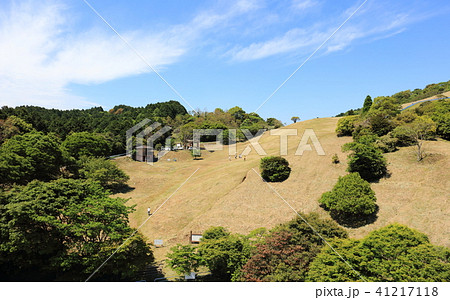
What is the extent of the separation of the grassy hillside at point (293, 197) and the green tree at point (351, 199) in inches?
45.0

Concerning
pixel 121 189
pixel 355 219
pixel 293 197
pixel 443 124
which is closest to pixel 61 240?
pixel 293 197

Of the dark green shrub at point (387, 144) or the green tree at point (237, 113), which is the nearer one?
the dark green shrub at point (387, 144)

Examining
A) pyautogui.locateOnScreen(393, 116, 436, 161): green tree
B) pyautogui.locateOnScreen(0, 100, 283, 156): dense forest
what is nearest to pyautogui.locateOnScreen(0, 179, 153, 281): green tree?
pyautogui.locateOnScreen(393, 116, 436, 161): green tree

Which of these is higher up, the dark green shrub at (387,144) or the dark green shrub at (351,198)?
the dark green shrub at (387,144)

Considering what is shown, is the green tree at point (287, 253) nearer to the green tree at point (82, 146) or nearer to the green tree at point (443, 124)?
the green tree at point (443, 124)

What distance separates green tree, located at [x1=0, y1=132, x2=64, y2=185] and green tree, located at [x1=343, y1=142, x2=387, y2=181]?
37511mm

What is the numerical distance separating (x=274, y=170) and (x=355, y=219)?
11155 millimetres

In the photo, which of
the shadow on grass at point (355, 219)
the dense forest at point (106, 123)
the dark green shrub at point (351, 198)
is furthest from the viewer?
the dense forest at point (106, 123)

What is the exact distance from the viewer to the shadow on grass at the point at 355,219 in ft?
73.3

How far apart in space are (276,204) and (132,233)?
582 inches

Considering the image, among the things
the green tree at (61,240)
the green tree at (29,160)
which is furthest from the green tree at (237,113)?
the green tree at (61,240)

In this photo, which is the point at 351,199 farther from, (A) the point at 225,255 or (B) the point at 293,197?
(A) the point at 225,255

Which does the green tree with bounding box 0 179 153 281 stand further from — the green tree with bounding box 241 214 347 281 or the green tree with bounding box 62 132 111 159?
the green tree with bounding box 62 132 111 159

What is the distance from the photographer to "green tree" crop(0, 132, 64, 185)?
30.0 metres
